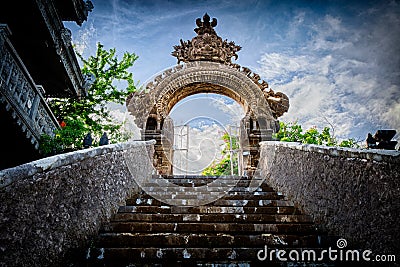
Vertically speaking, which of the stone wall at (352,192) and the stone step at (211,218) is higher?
the stone wall at (352,192)

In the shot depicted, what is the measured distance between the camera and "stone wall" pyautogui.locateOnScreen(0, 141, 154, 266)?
223 cm

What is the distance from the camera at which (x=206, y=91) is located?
10.5 metres

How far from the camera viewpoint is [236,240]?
357 cm

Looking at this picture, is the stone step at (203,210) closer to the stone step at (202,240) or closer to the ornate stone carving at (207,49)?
the stone step at (202,240)

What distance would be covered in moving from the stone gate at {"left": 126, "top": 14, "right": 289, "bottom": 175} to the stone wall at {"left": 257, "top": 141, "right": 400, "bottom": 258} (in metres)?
4.05

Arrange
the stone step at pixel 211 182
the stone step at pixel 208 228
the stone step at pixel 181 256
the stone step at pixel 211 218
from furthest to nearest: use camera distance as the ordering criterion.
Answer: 1. the stone step at pixel 211 182
2. the stone step at pixel 211 218
3. the stone step at pixel 208 228
4. the stone step at pixel 181 256

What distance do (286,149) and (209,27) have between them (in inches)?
303

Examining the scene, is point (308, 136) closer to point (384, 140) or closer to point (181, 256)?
point (384, 140)

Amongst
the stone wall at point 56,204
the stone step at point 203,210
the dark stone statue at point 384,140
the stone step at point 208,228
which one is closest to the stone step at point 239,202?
the stone step at point 203,210

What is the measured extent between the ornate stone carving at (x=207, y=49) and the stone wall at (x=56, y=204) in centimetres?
687

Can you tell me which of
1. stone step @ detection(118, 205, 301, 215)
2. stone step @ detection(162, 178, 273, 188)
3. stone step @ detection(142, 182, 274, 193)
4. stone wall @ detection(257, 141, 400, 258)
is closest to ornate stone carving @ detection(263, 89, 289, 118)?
stone step @ detection(162, 178, 273, 188)

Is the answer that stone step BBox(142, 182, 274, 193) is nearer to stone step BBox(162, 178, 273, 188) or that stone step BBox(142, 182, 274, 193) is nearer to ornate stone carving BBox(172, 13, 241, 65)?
stone step BBox(162, 178, 273, 188)

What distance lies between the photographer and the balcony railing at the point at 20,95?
4.77 metres

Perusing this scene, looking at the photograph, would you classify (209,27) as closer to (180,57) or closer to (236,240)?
(180,57)
